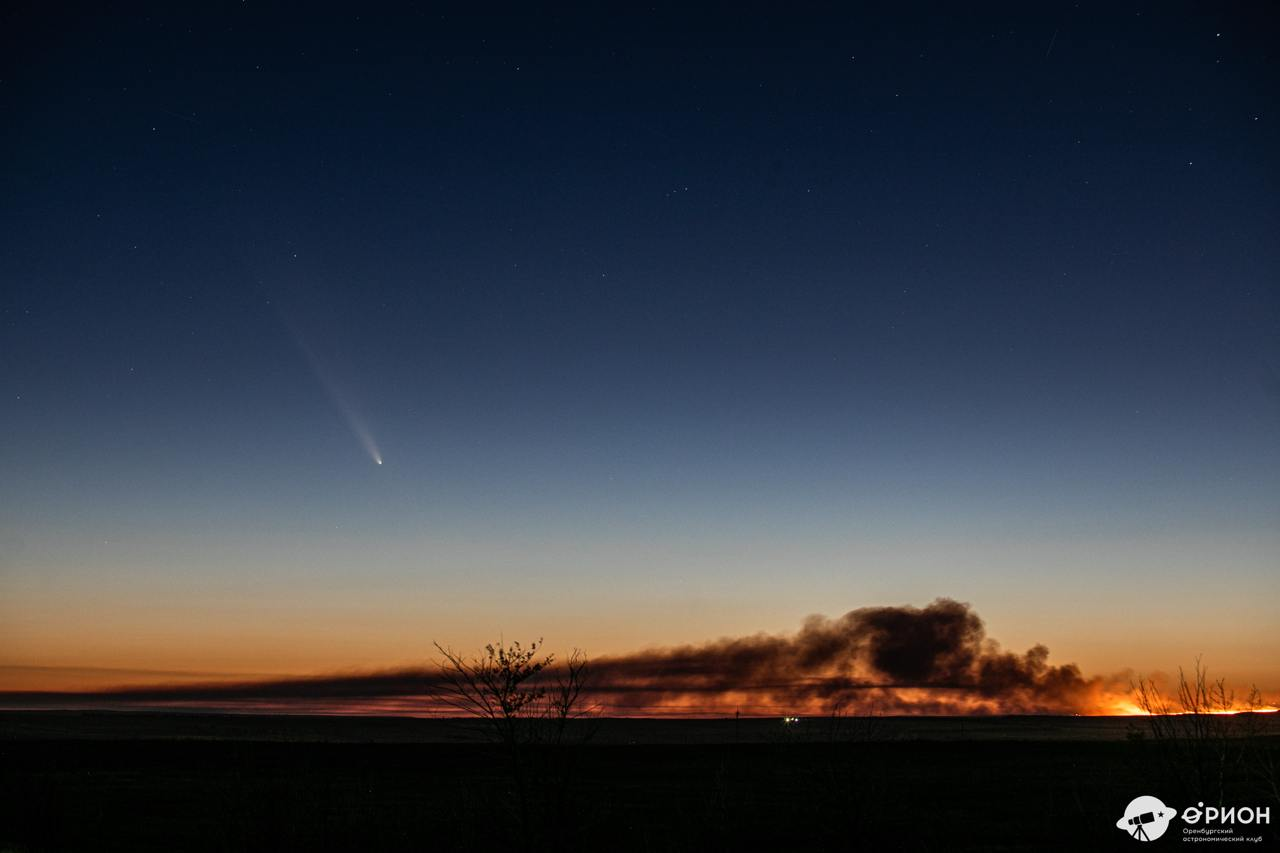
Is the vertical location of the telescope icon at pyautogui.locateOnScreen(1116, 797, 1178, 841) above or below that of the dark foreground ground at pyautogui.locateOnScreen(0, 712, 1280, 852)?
above

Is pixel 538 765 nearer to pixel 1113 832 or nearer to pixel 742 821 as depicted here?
pixel 1113 832

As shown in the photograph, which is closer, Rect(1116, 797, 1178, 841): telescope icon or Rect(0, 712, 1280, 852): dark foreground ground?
Rect(1116, 797, 1178, 841): telescope icon

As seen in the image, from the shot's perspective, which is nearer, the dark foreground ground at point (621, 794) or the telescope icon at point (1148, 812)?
the telescope icon at point (1148, 812)

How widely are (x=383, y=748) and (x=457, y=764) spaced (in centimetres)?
2593

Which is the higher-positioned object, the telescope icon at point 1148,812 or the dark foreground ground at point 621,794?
the telescope icon at point 1148,812

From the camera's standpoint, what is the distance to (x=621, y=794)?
2704 inches

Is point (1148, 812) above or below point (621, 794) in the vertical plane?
above

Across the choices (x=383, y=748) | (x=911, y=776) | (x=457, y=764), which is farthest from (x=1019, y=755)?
(x=383, y=748)

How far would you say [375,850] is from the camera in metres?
39.2

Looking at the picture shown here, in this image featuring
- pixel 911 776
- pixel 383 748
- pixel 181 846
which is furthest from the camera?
pixel 383 748

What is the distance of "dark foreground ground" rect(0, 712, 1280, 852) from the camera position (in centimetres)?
2301

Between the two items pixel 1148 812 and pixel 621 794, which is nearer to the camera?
pixel 1148 812

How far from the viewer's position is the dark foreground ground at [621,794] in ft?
75.5

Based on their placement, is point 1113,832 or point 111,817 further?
point 111,817
